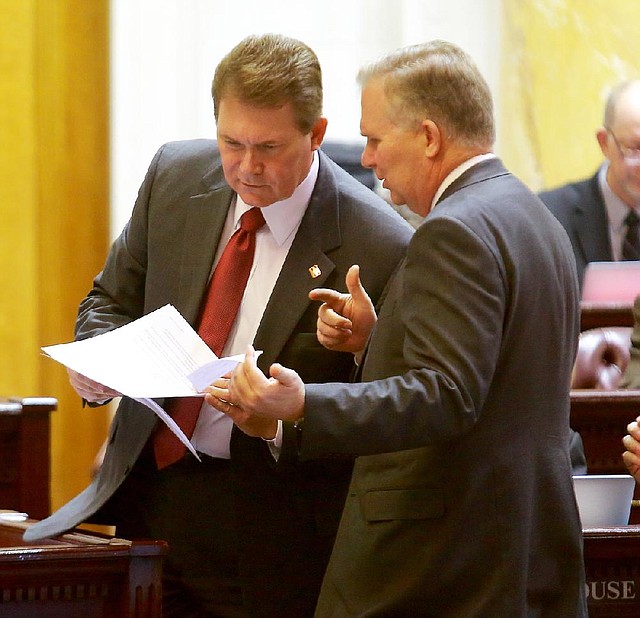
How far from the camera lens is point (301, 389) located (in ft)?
6.61

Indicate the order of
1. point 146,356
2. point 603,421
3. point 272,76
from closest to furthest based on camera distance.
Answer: point 146,356 → point 272,76 → point 603,421

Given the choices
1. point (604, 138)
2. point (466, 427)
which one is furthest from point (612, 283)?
point (466, 427)

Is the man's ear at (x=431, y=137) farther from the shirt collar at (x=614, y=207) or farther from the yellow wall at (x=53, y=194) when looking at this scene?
the yellow wall at (x=53, y=194)

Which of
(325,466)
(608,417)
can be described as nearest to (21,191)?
(608,417)

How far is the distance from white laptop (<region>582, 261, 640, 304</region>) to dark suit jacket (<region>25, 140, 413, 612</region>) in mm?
1843

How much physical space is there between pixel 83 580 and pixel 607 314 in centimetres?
250

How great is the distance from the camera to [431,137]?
2174 mm

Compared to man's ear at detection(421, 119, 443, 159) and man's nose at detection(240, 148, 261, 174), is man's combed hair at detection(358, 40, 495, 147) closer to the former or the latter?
man's ear at detection(421, 119, 443, 159)

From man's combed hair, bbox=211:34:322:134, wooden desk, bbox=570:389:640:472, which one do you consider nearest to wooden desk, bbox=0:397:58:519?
man's combed hair, bbox=211:34:322:134

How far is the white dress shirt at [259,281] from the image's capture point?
8.80 feet

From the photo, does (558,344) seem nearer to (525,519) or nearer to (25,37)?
(525,519)

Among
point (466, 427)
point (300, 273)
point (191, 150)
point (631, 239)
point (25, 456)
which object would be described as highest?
point (191, 150)

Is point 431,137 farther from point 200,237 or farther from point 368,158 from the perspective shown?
point 200,237

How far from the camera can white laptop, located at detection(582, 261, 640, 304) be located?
4.43m
